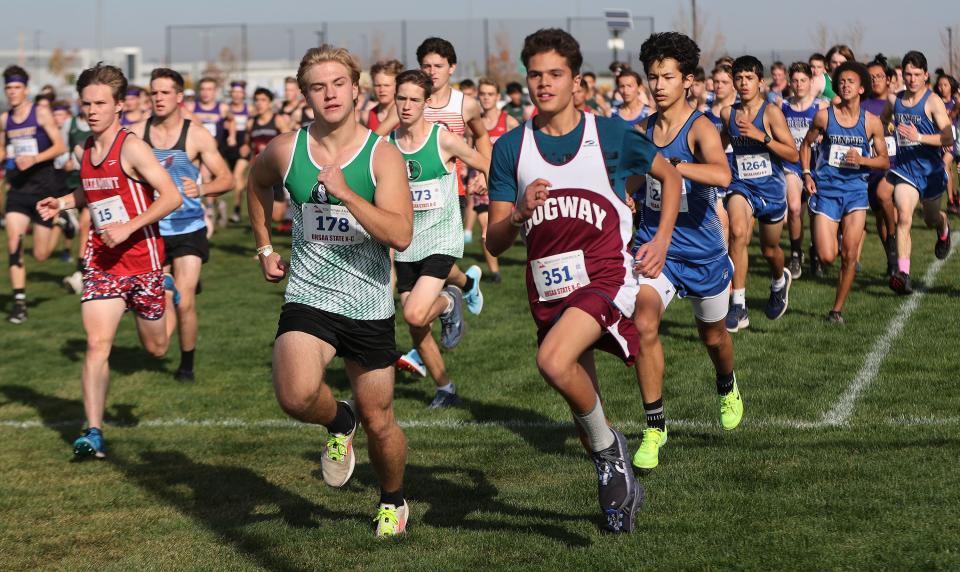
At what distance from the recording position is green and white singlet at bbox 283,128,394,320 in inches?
213

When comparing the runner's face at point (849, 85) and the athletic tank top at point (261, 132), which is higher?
the athletic tank top at point (261, 132)

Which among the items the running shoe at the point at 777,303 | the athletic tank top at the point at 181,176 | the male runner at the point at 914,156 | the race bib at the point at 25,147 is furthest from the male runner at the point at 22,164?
the male runner at the point at 914,156

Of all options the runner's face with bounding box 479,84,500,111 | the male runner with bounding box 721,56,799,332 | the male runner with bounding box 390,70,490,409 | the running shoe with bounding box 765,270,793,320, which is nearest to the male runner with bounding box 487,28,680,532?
the male runner with bounding box 390,70,490,409

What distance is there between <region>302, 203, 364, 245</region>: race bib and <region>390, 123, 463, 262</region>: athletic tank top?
3.00 m

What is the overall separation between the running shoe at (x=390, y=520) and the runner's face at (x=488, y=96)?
1136 cm

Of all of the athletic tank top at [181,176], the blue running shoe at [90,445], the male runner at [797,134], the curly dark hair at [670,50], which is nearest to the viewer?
the curly dark hair at [670,50]

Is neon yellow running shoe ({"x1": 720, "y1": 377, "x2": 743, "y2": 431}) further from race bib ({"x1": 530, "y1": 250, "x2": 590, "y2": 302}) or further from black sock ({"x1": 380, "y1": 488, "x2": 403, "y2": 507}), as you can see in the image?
black sock ({"x1": 380, "y1": 488, "x2": 403, "y2": 507})

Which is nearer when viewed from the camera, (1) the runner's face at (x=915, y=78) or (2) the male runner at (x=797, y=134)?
(1) the runner's face at (x=915, y=78)

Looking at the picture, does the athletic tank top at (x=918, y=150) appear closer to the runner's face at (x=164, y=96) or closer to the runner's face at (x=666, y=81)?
the runner's face at (x=666, y=81)

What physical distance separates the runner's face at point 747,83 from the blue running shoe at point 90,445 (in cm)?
629

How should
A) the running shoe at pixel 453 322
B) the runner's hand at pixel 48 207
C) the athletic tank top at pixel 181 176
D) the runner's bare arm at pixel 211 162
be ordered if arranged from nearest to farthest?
the runner's hand at pixel 48 207 → the runner's bare arm at pixel 211 162 → the running shoe at pixel 453 322 → the athletic tank top at pixel 181 176

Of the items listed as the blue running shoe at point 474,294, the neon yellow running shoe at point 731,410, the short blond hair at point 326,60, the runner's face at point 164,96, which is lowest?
the neon yellow running shoe at point 731,410

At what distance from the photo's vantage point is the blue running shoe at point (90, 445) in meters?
7.71

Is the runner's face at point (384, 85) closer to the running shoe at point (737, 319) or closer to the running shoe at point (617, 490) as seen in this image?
the running shoe at point (737, 319)
